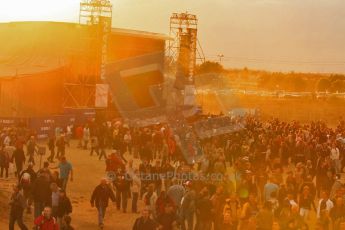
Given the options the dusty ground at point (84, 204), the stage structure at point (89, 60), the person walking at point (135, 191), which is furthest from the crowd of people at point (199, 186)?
the stage structure at point (89, 60)

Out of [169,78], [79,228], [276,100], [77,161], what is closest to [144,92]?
[169,78]

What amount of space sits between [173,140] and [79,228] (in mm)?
9161

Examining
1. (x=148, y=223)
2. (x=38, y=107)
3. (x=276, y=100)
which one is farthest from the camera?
(x=276, y=100)

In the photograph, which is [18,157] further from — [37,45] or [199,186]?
[37,45]

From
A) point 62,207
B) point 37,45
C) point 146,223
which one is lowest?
point 62,207

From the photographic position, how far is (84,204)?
47.2 ft

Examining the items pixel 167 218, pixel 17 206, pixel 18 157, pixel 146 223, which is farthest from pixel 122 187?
pixel 146 223

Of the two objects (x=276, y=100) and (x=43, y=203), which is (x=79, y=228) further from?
(x=276, y=100)

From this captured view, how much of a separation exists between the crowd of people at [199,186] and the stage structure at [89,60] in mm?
13415

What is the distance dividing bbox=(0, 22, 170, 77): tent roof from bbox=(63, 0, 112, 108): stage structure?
1.58 ft

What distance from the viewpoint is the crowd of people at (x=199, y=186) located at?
9.92m

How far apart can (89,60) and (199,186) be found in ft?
82.3

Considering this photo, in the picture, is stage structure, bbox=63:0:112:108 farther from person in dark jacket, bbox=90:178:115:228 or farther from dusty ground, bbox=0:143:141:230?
person in dark jacket, bbox=90:178:115:228

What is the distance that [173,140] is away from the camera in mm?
20891
